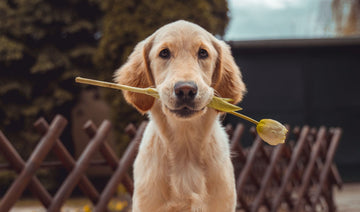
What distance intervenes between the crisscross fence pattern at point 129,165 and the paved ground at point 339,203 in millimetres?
742

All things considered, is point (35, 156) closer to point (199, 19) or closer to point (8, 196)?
point (8, 196)

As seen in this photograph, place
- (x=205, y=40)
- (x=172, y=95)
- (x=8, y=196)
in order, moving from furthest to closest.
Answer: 1. (x=8, y=196)
2. (x=205, y=40)
3. (x=172, y=95)

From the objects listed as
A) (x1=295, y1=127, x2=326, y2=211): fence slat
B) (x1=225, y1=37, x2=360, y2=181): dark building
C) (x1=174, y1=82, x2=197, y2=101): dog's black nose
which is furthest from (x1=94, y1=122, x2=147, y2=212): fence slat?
(x1=225, y1=37, x2=360, y2=181): dark building

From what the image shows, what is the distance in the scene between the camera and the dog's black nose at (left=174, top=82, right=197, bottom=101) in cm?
213

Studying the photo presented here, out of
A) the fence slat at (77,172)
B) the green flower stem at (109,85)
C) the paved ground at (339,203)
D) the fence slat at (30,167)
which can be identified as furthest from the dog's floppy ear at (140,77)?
the paved ground at (339,203)

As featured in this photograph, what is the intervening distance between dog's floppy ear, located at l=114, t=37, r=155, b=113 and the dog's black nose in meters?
0.55

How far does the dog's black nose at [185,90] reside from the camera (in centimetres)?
213

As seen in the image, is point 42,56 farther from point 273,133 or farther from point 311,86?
point 273,133

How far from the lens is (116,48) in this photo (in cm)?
855

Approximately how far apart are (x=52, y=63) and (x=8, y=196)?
283 inches

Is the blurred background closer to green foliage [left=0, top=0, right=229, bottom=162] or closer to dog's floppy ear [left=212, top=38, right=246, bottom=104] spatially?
green foliage [left=0, top=0, right=229, bottom=162]

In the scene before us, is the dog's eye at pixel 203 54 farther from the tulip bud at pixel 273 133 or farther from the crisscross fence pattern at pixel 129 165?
the crisscross fence pattern at pixel 129 165

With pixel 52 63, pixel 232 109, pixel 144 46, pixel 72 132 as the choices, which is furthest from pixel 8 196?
pixel 72 132

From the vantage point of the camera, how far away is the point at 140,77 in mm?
2795
